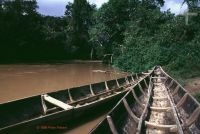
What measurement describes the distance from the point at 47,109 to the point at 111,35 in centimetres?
3324

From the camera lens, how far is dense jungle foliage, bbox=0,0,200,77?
1141 inches

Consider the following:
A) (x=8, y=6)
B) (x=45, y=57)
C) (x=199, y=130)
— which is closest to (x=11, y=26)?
(x=8, y=6)

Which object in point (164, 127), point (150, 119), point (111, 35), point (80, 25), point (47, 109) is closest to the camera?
point (164, 127)

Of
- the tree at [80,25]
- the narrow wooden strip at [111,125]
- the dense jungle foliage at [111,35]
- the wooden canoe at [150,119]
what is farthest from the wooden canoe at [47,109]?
the tree at [80,25]

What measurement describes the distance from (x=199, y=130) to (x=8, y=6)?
42.8 m

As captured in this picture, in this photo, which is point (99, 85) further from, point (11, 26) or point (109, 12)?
point (11, 26)

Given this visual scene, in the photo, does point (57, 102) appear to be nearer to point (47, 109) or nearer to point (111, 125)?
point (47, 109)

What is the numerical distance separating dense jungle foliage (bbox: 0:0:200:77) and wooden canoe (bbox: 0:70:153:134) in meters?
10.5

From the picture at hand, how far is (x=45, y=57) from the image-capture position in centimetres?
5022

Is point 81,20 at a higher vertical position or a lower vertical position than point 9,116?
higher

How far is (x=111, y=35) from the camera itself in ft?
139

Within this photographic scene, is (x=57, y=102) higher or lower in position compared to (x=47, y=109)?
higher

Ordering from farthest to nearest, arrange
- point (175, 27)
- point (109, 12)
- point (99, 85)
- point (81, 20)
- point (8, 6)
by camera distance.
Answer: point (81, 20) < point (8, 6) < point (109, 12) < point (175, 27) < point (99, 85)

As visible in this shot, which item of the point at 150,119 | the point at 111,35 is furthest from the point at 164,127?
the point at 111,35
